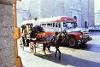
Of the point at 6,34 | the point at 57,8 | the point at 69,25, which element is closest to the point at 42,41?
the point at 69,25

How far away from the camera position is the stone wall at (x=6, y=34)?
485 cm

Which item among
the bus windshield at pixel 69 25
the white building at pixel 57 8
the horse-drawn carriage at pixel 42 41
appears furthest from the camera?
the white building at pixel 57 8

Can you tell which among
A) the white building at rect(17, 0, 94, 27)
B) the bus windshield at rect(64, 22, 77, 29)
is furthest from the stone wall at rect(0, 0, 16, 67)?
the white building at rect(17, 0, 94, 27)

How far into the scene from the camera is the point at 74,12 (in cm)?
4953

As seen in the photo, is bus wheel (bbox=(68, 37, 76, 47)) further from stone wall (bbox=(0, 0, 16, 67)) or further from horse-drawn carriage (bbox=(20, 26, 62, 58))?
stone wall (bbox=(0, 0, 16, 67))

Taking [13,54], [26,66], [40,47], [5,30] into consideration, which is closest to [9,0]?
[5,30]

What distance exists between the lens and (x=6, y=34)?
16.1ft

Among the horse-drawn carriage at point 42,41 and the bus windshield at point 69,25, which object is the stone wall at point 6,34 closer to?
the horse-drawn carriage at point 42,41

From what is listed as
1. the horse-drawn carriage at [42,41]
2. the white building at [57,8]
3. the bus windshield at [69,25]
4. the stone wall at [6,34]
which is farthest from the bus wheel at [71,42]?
the white building at [57,8]

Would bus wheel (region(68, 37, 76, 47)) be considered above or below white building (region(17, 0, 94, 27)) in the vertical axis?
below

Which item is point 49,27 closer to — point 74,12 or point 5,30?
point 5,30

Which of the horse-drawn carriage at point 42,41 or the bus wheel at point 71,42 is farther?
the bus wheel at point 71,42

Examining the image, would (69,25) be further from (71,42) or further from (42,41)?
(42,41)

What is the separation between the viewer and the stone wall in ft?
15.9
